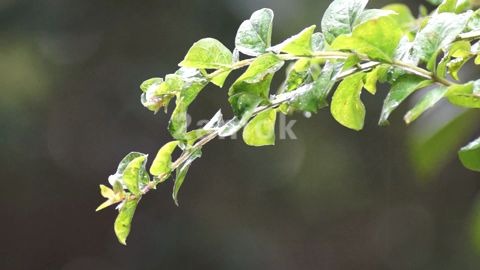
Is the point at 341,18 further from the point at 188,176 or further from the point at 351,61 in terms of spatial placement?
the point at 188,176

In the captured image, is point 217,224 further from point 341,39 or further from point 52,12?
point 341,39

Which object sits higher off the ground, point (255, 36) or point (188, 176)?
point (255, 36)

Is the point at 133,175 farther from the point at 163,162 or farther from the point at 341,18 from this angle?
the point at 341,18

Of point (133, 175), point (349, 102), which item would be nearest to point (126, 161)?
point (133, 175)

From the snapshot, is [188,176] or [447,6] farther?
[188,176]

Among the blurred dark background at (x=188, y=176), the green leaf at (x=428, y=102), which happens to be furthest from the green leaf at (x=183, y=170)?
the blurred dark background at (x=188, y=176)

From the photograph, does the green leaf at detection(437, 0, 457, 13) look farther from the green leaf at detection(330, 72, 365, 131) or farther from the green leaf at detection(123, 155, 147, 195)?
the green leaf at detection(123, 155, 147, 195)

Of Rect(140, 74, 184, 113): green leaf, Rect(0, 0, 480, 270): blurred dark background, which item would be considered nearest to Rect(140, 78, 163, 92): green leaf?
Rect(140, 74, 184, 113): green leaf
